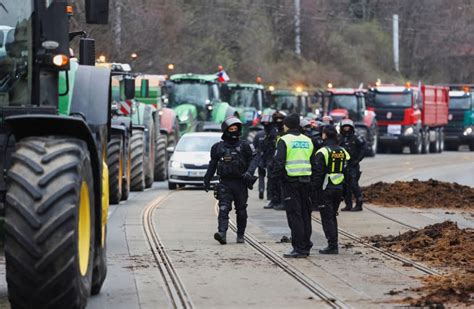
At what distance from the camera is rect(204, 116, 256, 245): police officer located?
18672mm

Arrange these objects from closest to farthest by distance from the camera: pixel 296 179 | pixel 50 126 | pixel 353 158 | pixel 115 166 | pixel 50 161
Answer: pixel 50 161, pixel 50 126, pixel 296 179, pixel 353 158, pixel 115 166

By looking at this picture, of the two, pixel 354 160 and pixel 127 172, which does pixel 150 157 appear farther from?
pixel 354 160

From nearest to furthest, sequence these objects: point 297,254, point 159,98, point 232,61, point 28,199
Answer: point 28,199, point 297,254, point 159,98, point 232,61

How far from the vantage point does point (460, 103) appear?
220 ft

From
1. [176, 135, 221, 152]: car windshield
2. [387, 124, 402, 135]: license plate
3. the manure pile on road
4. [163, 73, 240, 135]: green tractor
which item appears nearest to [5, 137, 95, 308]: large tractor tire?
the manure pile on road

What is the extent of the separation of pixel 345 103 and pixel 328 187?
41006mm

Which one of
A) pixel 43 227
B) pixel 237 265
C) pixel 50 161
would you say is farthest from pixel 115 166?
pixel 43 227

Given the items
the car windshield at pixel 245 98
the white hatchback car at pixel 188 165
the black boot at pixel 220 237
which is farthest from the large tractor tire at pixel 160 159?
the car windshield at pixel 245 98

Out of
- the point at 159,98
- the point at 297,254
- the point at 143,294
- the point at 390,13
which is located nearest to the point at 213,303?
the point at 143,294

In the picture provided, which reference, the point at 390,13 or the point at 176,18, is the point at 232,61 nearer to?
the point at 176,18

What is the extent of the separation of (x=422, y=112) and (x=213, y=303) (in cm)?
4881

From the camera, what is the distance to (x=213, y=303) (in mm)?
12445

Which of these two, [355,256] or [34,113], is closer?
[34,113]

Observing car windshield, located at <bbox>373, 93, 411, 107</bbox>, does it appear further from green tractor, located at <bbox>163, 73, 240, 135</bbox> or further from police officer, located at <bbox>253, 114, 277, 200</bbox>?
police officer, located at <bbox>253, 114, 277, 200</bbox>
